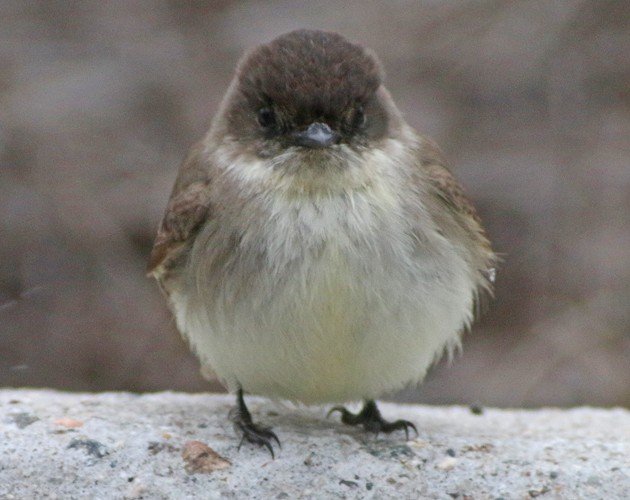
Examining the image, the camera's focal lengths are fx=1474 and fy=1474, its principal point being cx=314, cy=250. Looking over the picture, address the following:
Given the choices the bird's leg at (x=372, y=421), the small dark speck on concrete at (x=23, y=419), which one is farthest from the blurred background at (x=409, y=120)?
the small dark speck on concrete at (x=23, y=419)

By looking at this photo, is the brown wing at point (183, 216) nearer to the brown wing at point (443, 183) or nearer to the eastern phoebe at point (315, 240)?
the eastern phoebe at point (315, 240)

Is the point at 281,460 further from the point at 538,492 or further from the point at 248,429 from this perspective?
the point at 538,492

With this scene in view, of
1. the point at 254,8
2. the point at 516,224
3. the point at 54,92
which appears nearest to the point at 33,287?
the point at 54,92

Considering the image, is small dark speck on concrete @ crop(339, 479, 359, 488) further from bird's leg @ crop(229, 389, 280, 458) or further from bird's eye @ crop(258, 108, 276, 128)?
bird's eye @ crop(258, 108, 276, 128)

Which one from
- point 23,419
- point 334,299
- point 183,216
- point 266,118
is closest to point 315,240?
point 334,299

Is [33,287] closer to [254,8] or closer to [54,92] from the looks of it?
[54,92]

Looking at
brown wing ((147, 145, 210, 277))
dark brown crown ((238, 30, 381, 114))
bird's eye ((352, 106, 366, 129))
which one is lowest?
brown wing ((147, 145, 210, 277))

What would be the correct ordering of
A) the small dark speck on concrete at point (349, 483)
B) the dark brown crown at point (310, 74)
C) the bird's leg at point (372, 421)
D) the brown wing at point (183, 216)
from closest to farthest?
the small dark speck on concrete at point (349, 483) → the dark brown crown at point (310, 74) → the brown wing at point (183, 216) → the bird's leg at point (372, 421)

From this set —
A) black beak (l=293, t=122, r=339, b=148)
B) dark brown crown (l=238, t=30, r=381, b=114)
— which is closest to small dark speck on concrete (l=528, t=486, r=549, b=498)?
black beak (l=293, t=122, r=339, b=148)
